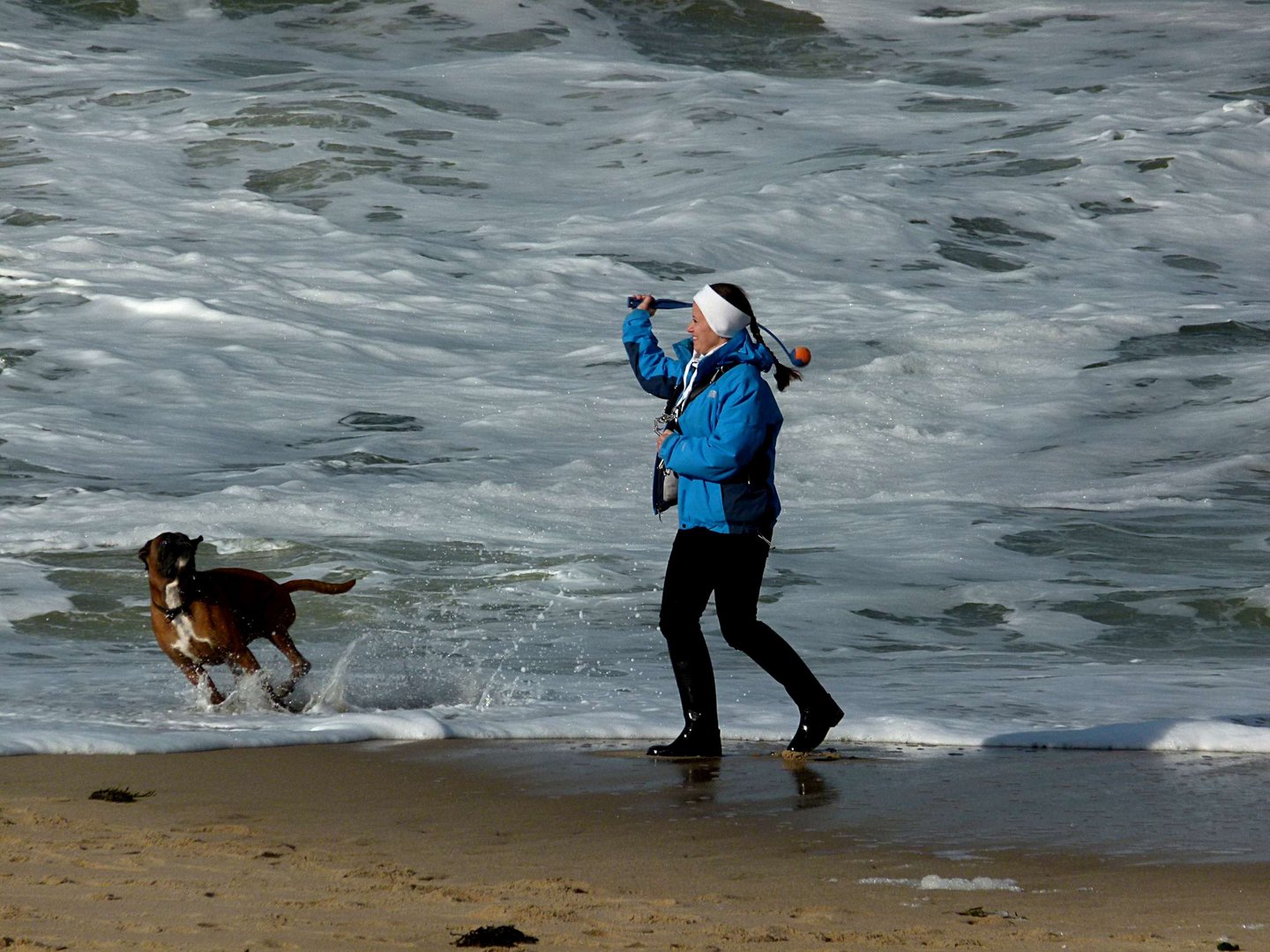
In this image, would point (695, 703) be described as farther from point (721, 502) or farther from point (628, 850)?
point (628, 850)

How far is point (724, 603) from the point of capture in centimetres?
626

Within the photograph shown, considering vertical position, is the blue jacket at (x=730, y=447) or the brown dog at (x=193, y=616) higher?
the blue jacket at (x=730, y=447)

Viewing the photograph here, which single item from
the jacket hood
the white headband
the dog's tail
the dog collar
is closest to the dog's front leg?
the dog collar

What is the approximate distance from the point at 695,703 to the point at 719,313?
1.47m

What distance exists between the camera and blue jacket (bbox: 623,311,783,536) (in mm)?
6035

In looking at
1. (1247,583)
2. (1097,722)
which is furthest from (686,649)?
(1247,583)

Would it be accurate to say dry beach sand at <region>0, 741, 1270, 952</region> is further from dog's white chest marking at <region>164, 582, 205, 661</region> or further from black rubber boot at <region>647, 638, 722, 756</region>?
dog's white chest marking at <region>164, 582, 205, 661</region>

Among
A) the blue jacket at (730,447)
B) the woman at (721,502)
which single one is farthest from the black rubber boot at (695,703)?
the blue jacket at (730,447)

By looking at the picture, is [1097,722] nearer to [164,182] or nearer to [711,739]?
[711,739]

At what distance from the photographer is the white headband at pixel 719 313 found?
621cm

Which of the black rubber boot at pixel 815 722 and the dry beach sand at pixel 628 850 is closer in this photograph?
the dry beach sand at pixel 628 850

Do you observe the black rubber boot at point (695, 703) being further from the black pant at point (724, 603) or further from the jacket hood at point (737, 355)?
the jacket hood at point (737, 355)

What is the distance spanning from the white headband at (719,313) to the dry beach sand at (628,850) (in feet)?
5.27

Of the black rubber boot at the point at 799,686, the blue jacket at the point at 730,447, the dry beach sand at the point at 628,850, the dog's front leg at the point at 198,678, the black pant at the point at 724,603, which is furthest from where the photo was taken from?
the dog's front leg at the point at 198,678
